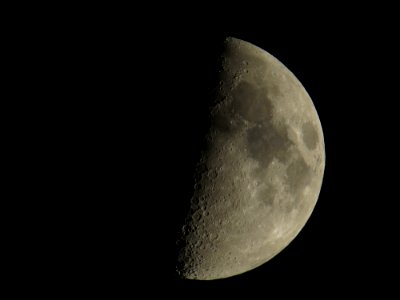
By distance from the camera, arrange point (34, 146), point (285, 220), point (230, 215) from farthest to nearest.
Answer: point (285, 220) < point (230, 215) < point (34, 146)

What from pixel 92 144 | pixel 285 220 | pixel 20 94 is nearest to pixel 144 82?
pixel 92 144

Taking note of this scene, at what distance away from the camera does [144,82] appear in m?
3.79

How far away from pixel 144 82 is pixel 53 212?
1.29 meters

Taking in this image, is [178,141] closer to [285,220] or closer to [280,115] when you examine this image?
[280,115]

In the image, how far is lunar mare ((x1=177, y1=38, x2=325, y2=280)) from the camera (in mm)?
3881

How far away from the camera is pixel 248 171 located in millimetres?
3904

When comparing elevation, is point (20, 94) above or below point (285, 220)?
above

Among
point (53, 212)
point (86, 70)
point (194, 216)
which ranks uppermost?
point (86, 70)

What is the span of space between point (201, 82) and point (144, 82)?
0.51 meters

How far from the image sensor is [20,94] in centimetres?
369

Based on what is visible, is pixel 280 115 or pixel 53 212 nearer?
pixel 53 212

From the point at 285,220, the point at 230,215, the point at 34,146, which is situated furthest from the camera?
the point at 285,220

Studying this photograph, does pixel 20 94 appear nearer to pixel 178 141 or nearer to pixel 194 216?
pixel 178 141

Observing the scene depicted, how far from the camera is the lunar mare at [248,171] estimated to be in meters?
3.88
